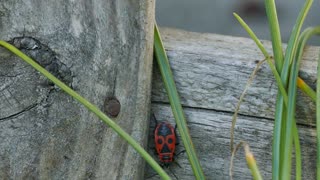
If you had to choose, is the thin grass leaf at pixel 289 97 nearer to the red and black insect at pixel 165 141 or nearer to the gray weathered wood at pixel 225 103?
the gray weathered wood at pixel 225 103

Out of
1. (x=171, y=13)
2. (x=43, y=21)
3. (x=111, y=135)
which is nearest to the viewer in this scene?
(x=43, y=21)

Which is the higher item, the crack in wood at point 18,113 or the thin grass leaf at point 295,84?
the thin grass leaf at point 295,84

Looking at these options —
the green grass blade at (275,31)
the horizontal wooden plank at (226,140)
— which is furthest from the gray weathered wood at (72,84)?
the green grass blade at (275,31)

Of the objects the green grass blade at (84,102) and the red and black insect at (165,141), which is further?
the red and black insect at (165,141)

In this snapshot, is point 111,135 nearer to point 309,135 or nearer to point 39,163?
point 39,163

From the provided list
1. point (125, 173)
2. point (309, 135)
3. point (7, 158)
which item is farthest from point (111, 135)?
point (309, 135)
